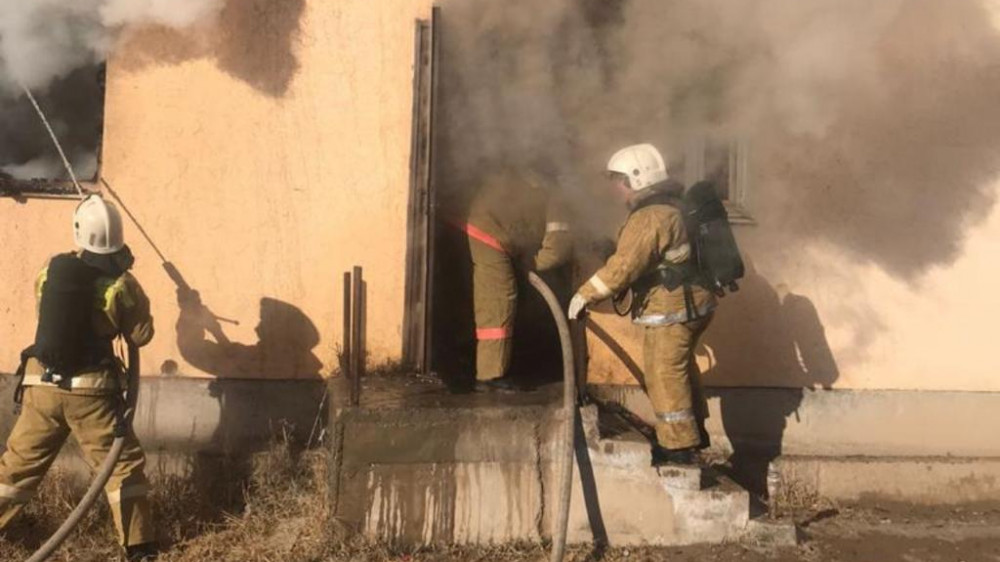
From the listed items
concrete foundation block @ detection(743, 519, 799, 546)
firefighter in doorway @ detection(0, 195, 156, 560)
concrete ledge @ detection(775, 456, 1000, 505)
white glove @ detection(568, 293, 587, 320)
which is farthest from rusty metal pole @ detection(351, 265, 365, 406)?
concrete ledge @ detection(775, 456, 1000, 505)

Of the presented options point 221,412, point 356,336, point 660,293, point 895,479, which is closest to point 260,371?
point 221,412

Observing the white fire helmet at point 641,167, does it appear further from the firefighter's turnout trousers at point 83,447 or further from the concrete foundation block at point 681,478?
the firefighter's turnout trousers at point 83,447

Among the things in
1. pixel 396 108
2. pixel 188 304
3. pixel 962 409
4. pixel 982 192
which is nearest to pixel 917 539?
pixel 962 409

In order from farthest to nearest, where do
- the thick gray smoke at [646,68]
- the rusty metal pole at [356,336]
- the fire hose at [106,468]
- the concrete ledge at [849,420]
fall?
1. the concrete ledge at [849,420]
2. the thick gray smoke at [646,68]
3. the rusty metal pole at [356,336]
4. the fire hose at [106,468]

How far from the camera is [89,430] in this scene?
425 cm

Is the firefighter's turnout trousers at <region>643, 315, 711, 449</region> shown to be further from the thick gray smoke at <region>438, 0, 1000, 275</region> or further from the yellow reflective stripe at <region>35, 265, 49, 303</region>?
the yellow reflective stripe at <region>35, 265, 49, 303</region>

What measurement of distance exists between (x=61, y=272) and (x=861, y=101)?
196 inches

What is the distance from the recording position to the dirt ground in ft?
14.2

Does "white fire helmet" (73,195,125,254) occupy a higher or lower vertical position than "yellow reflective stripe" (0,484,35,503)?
higher

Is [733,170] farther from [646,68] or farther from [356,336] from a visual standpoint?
[356,336]

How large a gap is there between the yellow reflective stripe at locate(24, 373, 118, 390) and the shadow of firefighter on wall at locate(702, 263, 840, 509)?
3633 millimetres

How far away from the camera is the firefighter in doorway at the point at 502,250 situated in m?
4.96

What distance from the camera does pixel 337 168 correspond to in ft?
17.1

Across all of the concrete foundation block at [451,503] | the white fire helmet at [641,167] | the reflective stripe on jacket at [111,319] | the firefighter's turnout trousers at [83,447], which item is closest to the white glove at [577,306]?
the white fire helmet at [641,167]
